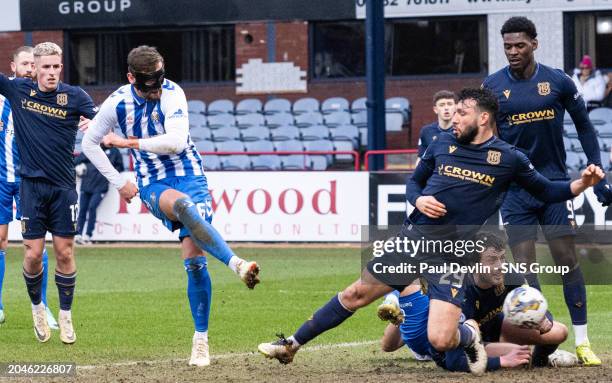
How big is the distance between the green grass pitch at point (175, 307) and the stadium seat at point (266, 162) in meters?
3.34

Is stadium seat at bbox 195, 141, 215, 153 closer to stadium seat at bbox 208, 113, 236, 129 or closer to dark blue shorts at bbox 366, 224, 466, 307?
stadium seat at bbox 208, 113, 236, 129

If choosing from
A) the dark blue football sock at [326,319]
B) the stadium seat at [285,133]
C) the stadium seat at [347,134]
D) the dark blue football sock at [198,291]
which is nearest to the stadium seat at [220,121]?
the stadium seat at [285,133]

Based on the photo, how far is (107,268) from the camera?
1695cm

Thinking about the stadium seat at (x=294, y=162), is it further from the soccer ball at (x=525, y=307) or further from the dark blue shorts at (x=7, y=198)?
the soccer ball at (x=525, y=307)

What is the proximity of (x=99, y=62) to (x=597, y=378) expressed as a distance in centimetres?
2178

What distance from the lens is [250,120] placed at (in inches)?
985

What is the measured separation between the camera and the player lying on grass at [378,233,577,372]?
8547 millimetres

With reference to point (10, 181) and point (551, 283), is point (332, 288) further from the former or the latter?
point (10, 181)

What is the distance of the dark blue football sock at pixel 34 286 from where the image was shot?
10555mm

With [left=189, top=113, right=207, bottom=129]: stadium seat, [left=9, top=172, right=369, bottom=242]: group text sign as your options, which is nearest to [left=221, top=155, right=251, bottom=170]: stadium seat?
[left=9, top=172, right=369, bottom=242]: group text sign

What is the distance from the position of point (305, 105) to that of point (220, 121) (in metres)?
1.73

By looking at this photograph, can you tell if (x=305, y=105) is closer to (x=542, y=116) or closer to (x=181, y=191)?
(x=542, y=116)

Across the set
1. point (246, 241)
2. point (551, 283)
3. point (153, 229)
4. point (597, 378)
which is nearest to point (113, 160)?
point (153, 229)

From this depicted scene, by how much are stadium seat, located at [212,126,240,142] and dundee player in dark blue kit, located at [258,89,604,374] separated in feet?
52.6
